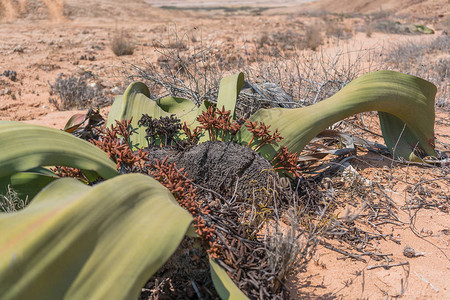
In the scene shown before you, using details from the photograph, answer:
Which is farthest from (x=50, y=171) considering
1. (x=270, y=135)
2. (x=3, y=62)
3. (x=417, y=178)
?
(x=3, y=62)

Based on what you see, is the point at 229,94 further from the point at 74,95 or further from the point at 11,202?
the point at 74,95

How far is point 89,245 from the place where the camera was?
34.4 inches

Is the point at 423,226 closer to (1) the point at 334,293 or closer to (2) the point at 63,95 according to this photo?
(1) the point at 334,293

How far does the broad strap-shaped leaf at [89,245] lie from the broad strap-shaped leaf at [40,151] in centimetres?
29

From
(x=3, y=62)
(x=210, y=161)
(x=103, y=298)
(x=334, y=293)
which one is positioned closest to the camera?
(x=103, y=298)

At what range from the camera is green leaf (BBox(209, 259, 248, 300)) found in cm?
107

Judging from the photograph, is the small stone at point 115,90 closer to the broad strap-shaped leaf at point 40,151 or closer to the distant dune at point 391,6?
the broad strap-shaped leaf at point 40,151

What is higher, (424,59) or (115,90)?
(424,59)

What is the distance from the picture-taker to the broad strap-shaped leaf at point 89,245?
79 centimetres

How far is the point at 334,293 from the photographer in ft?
4.74

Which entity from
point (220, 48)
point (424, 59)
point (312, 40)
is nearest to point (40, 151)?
point (220, 48)

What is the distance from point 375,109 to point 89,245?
68.5 inches

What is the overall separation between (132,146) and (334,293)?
1172 mm

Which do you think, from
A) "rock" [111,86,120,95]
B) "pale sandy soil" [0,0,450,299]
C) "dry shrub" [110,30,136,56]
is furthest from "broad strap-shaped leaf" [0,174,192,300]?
"dry shrub" [110,30,136,56]
